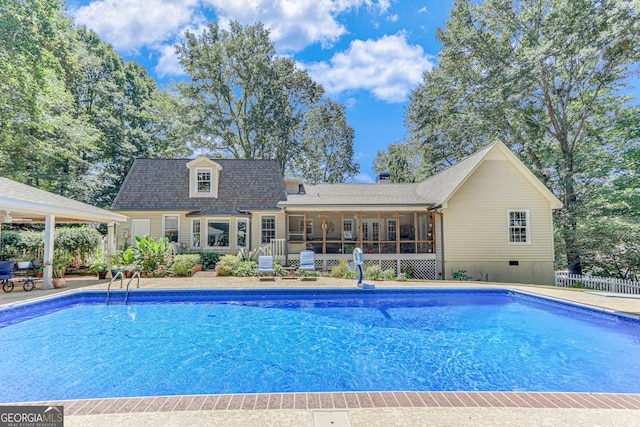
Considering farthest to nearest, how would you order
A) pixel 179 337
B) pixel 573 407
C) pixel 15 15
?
pixel 15 15, pixel 179 337, pixel 573 407

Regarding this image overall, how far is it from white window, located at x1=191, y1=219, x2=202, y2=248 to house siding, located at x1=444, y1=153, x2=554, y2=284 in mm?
13569

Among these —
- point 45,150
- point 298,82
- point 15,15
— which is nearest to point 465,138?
point 298,82

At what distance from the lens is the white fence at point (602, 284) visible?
11086 millimetres

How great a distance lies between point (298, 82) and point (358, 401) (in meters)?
31.2

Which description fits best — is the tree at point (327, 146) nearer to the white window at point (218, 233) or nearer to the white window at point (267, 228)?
the white window at point (267, 228)

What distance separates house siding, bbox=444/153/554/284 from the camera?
46.2ft

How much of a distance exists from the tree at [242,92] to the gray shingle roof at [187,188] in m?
10.7

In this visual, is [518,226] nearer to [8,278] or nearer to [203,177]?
[203,177]

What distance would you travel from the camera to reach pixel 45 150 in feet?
59.7

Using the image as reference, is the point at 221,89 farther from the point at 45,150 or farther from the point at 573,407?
the point at 573,407

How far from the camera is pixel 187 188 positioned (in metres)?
18.1

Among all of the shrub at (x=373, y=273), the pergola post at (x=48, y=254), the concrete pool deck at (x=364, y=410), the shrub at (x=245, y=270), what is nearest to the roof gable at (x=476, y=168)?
the shrub at (x=373, y=273)

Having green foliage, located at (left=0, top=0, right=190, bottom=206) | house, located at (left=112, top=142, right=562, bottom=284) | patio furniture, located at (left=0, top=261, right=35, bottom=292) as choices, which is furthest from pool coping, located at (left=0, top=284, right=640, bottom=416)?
green foliage, located at (left=0, top=0, right=190, bottom=206)

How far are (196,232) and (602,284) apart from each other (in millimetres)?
19748
